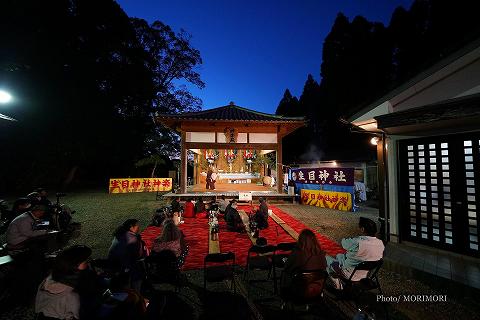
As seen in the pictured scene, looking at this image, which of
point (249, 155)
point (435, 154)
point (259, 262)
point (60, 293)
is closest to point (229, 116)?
point (249, 155)

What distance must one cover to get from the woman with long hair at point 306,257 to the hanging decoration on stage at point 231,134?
36.0 feet

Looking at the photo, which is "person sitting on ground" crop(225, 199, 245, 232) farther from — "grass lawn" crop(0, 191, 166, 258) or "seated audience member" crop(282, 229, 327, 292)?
"seated audience member" crop(282, 229, 327, 292)

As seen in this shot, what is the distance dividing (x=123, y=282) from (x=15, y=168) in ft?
82.0

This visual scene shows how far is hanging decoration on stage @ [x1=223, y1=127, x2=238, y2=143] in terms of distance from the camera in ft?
45.9

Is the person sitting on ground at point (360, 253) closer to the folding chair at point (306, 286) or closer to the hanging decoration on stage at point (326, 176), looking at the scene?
the folding chair at point (306, 286)

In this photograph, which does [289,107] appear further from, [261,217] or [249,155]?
[261,217]

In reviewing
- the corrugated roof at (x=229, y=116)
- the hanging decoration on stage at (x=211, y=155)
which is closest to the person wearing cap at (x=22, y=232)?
the corrugated roof at (x=229, y=116)

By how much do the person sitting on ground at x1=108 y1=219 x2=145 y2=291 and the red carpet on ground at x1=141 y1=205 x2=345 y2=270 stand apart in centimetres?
158

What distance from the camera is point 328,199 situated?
12555mm

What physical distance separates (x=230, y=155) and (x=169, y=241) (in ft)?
57.0

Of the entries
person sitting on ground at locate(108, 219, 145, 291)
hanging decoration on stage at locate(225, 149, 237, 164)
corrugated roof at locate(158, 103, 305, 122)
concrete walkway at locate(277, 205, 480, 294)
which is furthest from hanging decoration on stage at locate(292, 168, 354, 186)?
person sitting on ground at locate(108, 219, 145, 291)

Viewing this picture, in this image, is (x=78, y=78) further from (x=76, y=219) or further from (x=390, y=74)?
(x=390, y=74)

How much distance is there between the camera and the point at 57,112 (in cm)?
2022

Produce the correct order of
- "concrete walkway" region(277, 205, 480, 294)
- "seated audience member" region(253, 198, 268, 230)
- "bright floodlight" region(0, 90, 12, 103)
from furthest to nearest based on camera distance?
"seated audience member" region(253, 198, 268, 230)
"bright floodlight" region(0, 90, 12, 103)
"concrete walkway" region(277, 205, 480, 294)
